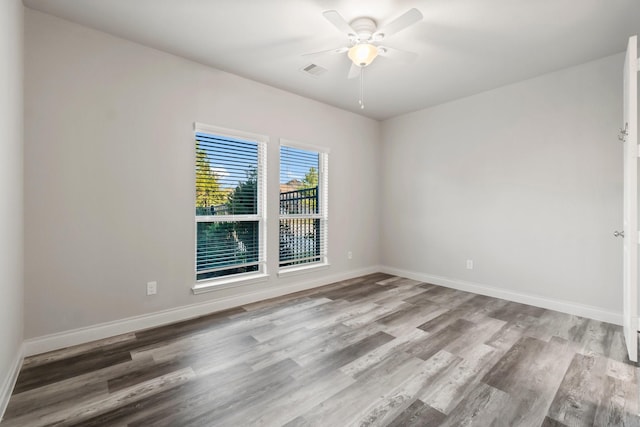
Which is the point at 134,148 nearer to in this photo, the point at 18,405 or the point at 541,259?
the point at 18,405

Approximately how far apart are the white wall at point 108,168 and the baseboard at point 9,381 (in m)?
0.23

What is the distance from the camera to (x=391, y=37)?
2666 millimetres

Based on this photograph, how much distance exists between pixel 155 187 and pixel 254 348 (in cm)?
180

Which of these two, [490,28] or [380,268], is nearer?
[490,28]

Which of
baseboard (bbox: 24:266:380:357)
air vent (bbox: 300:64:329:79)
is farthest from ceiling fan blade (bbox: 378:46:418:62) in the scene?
baseboard (bbox: 24:266:380:357)

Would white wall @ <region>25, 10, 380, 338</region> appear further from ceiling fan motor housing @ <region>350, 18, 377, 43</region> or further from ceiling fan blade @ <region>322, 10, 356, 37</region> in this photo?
Result: ceiling fan blade @ <region>322, 10, 356, 37</region>

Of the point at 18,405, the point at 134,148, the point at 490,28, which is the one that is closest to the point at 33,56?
the point at 134,148

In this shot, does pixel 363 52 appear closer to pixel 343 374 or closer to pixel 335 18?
pixel 335 18

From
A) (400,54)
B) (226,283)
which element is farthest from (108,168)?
(400,54)

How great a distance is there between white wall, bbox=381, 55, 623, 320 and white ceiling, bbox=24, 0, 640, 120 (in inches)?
16.0

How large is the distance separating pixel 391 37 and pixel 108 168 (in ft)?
9.16

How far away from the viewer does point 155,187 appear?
291 centimetres

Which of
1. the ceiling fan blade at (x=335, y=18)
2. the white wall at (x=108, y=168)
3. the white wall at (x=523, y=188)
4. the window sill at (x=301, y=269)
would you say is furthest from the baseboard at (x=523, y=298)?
the ceiling fan blade at (x=335, y=18)

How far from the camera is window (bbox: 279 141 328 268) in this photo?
405cm
